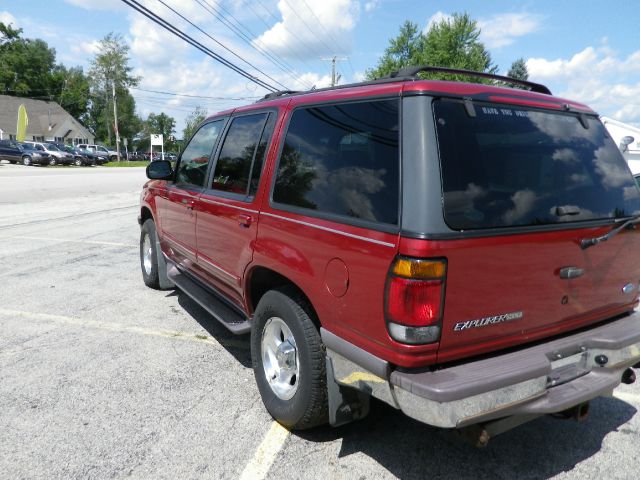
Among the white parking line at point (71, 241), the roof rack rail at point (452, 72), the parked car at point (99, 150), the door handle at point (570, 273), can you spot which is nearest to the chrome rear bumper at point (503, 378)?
the door handle at point (570, 273)

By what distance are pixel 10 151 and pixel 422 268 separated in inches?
1730

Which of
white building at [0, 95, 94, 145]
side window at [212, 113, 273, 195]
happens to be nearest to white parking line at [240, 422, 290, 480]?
side window at [212, 113, 273, 195]

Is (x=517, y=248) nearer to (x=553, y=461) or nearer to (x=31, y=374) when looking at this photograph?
(x=553, y=461)

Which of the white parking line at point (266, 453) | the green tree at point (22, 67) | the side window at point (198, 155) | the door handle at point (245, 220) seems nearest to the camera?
the white parking line at point (266, 453)

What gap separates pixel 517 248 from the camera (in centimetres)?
228

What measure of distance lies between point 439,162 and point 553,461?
1919 millimetres

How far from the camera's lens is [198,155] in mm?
4496

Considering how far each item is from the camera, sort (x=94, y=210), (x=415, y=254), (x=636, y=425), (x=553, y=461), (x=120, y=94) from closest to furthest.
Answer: (x=415, y=254) < (x=553, y=461) < (x=636, y=425) < (x=94, y=210) < (x=120, y=94)

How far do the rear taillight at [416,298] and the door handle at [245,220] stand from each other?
134 cm

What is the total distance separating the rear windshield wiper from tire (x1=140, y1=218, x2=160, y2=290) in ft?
14.6

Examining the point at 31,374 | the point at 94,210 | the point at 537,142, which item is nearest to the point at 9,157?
the point at 94,210

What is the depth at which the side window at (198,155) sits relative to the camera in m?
4.23

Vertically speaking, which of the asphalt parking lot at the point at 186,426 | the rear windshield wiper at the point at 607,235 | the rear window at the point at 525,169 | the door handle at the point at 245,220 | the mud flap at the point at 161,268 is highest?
the rear window at the point at 525,169

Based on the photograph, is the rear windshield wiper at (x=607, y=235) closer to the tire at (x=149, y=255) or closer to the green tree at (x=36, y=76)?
the tire at (x=149, y=255)
